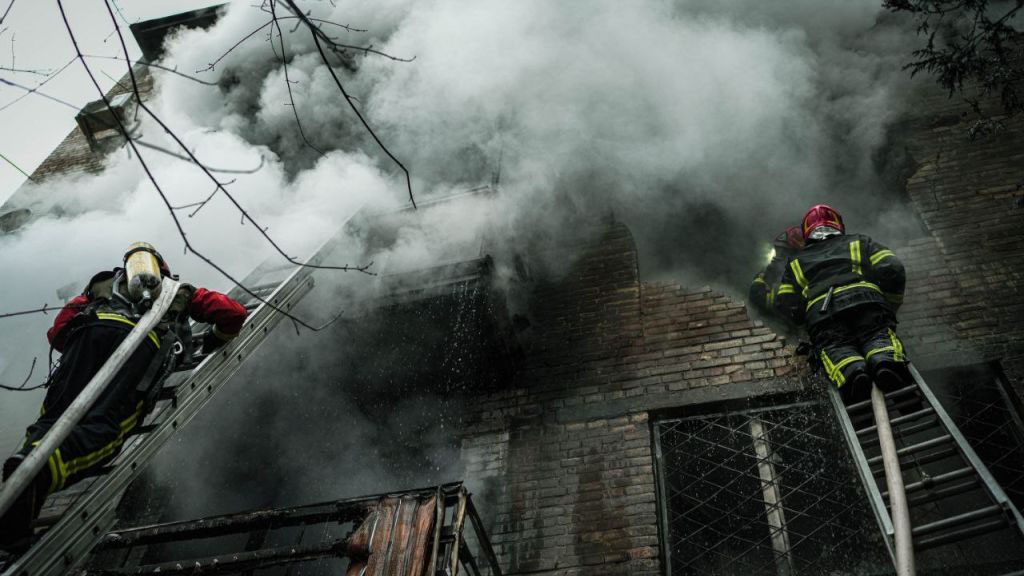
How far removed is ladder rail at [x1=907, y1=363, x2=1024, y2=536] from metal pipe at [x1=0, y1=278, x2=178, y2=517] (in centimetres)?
399

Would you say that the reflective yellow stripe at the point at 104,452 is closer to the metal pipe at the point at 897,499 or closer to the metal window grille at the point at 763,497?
the metal window grille at the point at 763,497

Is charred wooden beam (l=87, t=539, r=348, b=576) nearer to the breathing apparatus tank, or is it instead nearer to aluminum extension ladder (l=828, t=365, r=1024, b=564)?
the breathing apparatus tank

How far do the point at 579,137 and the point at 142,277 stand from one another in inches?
184

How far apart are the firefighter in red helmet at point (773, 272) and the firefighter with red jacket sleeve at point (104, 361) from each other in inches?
142

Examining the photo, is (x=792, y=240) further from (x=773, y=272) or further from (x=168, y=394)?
(x=168, y=394)

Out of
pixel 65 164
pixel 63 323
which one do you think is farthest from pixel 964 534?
pixel 65 164

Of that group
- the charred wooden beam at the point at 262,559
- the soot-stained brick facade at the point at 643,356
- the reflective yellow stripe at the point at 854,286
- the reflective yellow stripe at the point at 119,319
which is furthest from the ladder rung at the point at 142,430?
the reflective yellow stripe at the point at 854,286

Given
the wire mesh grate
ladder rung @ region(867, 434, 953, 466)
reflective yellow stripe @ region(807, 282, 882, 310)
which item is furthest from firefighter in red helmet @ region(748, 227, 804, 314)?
ladder rung @ region(867, 434, 953, 466)

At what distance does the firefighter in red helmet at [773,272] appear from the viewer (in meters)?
4.77

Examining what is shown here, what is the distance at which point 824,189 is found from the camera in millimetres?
6219

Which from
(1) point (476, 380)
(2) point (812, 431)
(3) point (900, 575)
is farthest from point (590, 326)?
(3) point (900, 575)

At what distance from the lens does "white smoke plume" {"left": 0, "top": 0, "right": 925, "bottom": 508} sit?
6.29 meters

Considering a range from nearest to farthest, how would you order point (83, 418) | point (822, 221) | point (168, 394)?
point (83, 418) < point (168, 394) < point (822, 221)

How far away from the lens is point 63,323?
141 inches
